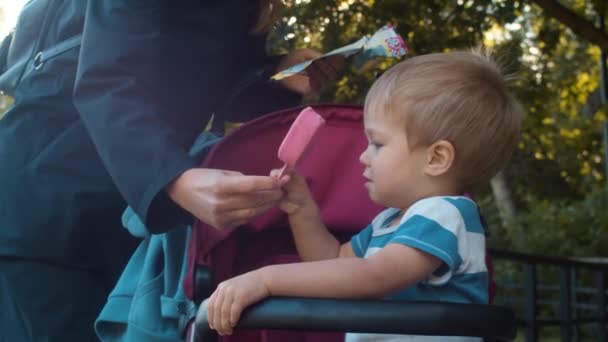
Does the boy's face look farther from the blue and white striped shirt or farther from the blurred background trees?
the blurred background trees

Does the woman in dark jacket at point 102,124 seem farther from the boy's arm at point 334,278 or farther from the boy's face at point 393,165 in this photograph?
the boy's face at point 393,165

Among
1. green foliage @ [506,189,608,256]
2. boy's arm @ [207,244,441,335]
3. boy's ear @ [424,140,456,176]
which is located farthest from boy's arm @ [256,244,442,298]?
green foliage @ [506,189,608,256]

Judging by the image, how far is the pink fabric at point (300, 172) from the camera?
181 centimetres

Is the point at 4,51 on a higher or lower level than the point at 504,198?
higher

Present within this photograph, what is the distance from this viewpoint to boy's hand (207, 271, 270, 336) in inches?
55.2

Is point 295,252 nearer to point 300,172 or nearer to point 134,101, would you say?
point 300,172

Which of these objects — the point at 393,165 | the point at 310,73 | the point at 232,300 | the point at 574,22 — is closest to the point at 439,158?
the point at 393,165

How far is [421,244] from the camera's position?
159 cm

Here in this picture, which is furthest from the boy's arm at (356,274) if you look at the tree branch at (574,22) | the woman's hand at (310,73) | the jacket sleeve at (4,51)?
the tree branch at (574,22)

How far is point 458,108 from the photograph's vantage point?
1.74m

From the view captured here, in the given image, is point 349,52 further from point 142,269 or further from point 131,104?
point 142,269

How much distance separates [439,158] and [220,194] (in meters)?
0.48

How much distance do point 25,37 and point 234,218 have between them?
840 mm

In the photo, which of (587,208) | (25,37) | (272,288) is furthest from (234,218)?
(587,208)
